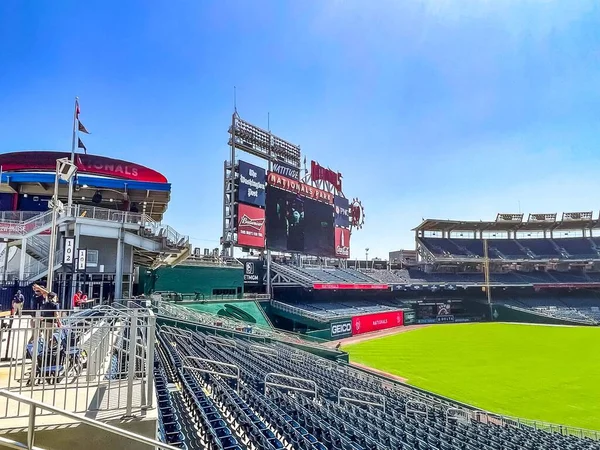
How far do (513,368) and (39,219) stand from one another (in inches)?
1088

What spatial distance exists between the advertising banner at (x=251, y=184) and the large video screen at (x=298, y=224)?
1.20 meters

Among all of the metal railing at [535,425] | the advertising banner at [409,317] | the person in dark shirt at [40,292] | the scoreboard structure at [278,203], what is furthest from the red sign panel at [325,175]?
the person in dark shirt at [40,292]

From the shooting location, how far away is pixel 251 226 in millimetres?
32938

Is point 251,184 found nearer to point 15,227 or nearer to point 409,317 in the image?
point 15,227

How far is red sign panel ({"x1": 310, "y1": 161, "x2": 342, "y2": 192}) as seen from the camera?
42906mm

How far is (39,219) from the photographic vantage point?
16859 mm

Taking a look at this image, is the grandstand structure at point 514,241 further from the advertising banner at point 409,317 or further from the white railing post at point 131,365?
the white railing post at point 131,365

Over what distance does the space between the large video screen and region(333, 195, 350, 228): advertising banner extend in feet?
5.16

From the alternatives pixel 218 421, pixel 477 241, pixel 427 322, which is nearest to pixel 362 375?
pixel 218 421

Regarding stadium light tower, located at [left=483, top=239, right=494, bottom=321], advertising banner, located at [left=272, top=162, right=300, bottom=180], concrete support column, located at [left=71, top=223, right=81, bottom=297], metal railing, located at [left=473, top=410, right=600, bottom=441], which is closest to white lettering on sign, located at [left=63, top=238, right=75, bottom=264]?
concrete support column, located at [left=71, top=223, right=81, bottom=297]

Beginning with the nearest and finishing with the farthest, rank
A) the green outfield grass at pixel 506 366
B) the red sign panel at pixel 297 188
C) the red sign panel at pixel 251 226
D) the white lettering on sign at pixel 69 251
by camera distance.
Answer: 1. the white lettering on sign at pixel 69 251
2. the green outfield grass at pixel 506 366
3. the red sign panel at pixel 251 226
4. the red sign panel at pixel 297 188

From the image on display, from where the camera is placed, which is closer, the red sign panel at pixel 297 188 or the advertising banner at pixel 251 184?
the advertising banner at pixel 251 184

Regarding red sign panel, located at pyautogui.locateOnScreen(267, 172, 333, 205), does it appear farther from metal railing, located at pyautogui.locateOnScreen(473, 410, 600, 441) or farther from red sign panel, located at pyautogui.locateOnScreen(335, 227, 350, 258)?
A: metal railing, located at pyautogui.locateOnScreen(473, 410, 600, 441)

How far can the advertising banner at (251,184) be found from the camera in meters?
32.6
